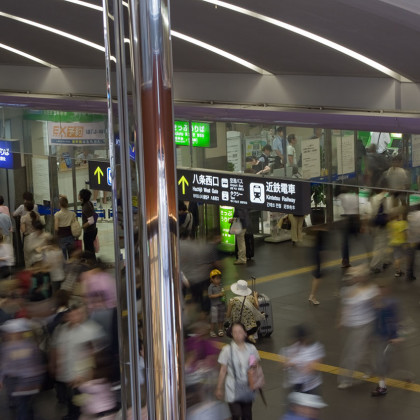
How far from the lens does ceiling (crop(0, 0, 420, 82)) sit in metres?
8.45

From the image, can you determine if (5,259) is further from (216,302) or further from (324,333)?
(324,333)

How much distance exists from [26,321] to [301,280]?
340 inches

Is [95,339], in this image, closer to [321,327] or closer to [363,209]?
[321,327]

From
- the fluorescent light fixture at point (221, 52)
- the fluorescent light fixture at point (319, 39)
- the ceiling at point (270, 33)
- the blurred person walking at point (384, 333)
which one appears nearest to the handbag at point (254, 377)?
the blurred person walking at point (384, 333)

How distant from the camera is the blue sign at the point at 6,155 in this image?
55.5 feet

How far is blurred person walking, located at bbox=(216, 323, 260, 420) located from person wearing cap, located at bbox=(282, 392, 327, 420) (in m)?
0.72

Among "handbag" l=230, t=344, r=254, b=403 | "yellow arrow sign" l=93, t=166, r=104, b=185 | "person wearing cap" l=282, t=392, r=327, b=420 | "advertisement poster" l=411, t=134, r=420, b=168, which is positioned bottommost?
"handbag" l=230, t=344, r=254, b=403

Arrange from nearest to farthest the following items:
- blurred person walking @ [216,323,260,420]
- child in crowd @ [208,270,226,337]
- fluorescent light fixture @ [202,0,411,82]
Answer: blurred person walking @ [216,323,260,420], fluorescent light fixture @ [202,0,411,82], child in crowd @ [208,270,226,337]

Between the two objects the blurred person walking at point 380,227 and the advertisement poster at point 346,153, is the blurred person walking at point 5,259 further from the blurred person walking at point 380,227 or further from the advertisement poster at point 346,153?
the blurred person walking at point 380,227

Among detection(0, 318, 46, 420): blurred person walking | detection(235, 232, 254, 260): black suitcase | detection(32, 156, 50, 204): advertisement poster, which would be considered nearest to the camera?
detection(0, 318, 46, 420): blurred person walking

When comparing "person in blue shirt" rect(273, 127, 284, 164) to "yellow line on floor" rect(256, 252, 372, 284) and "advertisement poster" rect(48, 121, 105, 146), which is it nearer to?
"yellow line on floor" rect(256, 252, 372, 284)

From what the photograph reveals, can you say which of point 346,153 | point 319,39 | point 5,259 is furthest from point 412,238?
point 5,259

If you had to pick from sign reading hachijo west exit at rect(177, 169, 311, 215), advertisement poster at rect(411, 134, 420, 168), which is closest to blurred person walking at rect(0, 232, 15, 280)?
sign reading hachijo west exit at rect(177, 169, 311, 215)

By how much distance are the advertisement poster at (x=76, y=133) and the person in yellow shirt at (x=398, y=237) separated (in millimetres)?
5327
